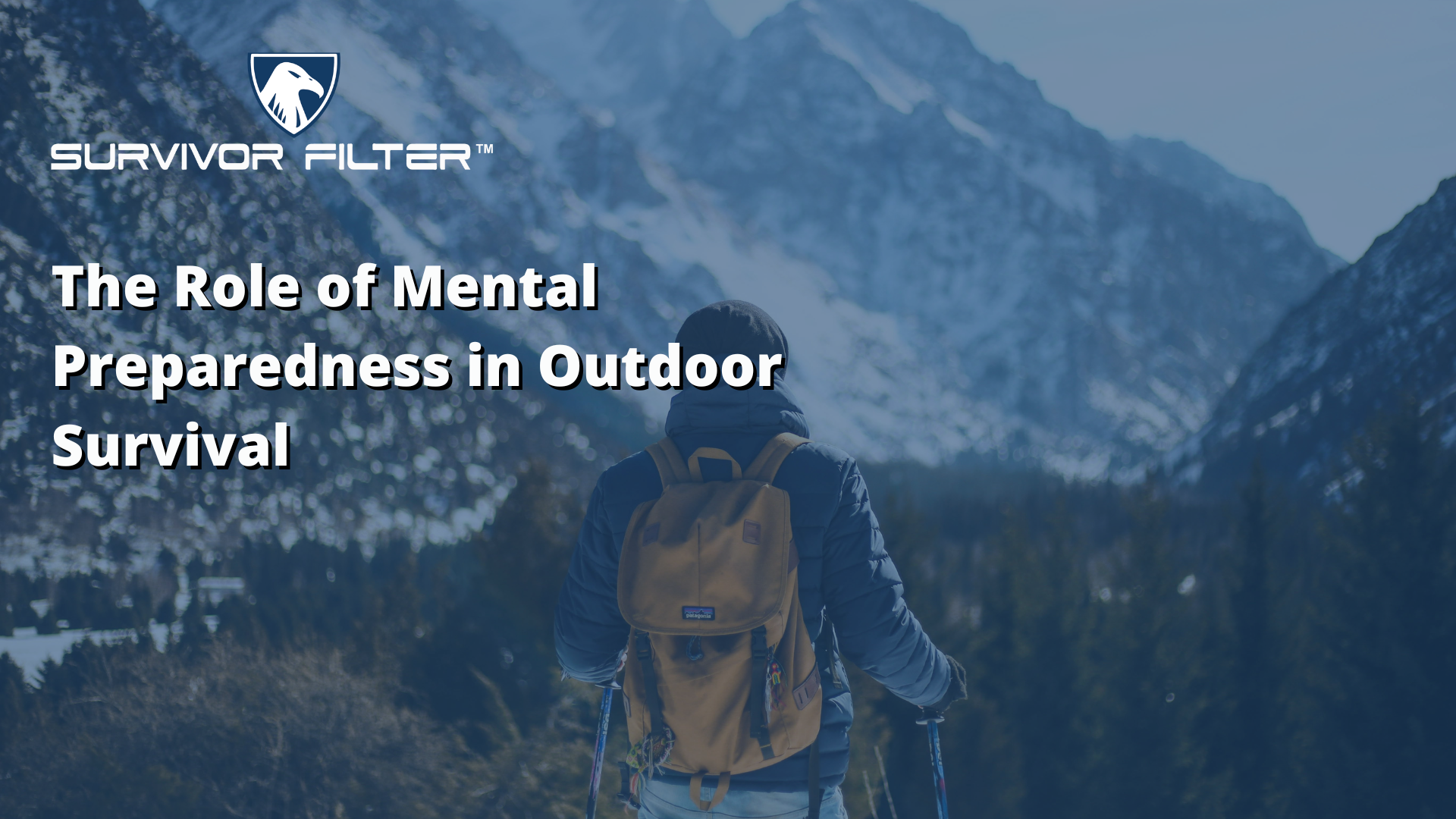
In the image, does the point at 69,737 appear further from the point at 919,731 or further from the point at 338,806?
the point at 919,731

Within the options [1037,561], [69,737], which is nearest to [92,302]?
[69,737]

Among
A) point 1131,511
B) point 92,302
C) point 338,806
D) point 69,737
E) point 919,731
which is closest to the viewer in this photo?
point 92,302

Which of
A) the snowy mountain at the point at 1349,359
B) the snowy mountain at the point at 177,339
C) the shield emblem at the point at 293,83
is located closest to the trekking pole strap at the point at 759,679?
the shield emblem at the point at 293,83

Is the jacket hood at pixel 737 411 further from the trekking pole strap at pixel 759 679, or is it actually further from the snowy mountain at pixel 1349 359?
the snowy mountain at pixel 1349 359

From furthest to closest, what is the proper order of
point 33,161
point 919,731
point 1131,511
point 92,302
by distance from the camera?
point 33,161 < point 1131,511 < point 919,731 < point 92,302

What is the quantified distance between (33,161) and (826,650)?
14839cm

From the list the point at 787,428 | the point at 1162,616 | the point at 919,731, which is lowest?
the point at 919,731

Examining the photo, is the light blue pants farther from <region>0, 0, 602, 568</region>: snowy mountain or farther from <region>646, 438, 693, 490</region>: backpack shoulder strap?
<region>0, 0, 602, 568</region>: snowy mountain

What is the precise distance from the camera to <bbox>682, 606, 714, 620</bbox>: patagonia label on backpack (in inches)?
155

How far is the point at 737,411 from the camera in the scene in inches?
166

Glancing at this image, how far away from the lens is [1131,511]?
39531 mm

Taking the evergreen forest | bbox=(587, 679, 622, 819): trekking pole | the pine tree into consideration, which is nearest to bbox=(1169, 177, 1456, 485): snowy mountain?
the evergreen forest

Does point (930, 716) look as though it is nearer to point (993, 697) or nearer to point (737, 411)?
point (737, 411)

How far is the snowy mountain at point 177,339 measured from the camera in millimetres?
107562
